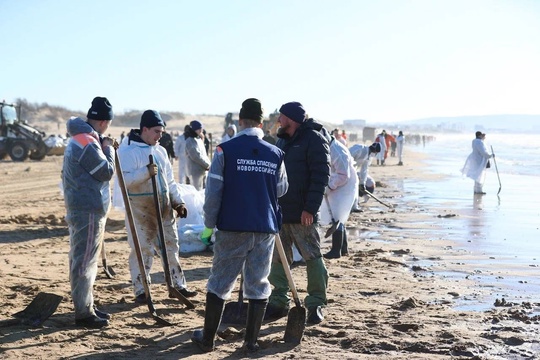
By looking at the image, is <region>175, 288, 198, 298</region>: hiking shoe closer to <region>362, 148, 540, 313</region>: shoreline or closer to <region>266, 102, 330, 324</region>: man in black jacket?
<region>266, 102, 330, 324</region>: man in black jacket

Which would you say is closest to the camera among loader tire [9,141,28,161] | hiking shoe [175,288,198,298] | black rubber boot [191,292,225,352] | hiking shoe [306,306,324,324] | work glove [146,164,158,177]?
black rubber boot [191,292,225,352]

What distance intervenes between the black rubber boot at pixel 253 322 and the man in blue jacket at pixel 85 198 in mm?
1427

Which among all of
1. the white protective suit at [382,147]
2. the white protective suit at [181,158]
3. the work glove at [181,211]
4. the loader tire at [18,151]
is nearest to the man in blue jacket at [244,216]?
the work glove at [181,211]

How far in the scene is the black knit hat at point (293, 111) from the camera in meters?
6.79

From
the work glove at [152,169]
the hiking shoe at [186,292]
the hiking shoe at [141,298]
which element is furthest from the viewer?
the hiking shoe at [186,292]

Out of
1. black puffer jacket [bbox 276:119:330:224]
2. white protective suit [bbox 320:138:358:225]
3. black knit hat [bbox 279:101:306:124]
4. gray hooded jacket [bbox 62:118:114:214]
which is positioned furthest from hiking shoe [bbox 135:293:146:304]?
white protective suit [bbox 320:138:358:225]

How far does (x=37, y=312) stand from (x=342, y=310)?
2687 mm

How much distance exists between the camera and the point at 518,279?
864 centimetres

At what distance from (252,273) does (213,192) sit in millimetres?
663

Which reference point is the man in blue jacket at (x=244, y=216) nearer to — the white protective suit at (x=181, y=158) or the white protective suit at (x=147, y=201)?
the white protective suit at (x=147, y=201)

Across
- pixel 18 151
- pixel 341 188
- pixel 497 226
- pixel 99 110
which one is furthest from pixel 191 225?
pixel 18 151

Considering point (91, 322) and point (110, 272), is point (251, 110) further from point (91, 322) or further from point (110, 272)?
point (110, 272)

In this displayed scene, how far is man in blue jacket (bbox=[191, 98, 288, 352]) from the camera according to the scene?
5.41m

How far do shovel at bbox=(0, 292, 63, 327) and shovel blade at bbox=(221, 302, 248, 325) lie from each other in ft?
4.71
